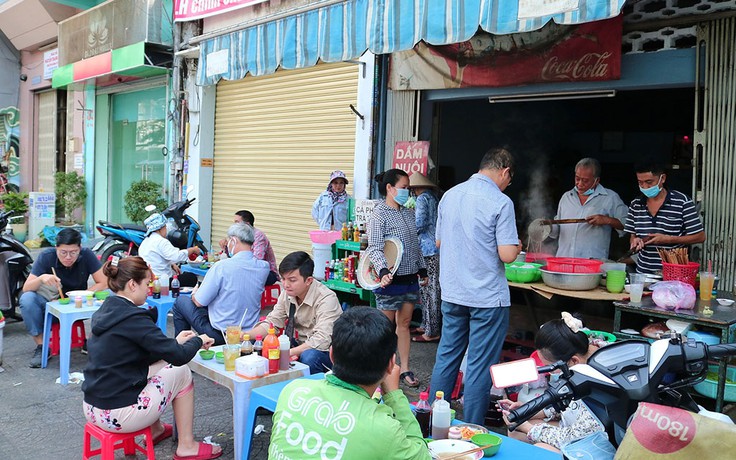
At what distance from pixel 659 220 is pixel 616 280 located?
846 mm

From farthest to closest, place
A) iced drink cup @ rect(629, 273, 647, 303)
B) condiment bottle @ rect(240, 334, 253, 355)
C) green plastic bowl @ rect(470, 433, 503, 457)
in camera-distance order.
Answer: iced drink cup @ rect(629, 273, 647, 303) < condiment bottle @ rect(240, 334, 253, 355) < green plastic bowl @ rect(470, 433, 503, 457)

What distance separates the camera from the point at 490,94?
684 cm

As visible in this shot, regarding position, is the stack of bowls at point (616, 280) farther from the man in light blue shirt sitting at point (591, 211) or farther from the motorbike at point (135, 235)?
the motorbike at point (135, 235)

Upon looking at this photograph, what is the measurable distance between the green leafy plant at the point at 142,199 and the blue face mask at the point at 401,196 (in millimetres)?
7992

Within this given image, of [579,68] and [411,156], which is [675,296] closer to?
[579,68]

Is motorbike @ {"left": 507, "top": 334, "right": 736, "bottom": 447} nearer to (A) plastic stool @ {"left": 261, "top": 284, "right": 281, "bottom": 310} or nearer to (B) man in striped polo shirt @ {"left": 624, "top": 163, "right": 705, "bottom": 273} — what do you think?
(B) man in striped polo shirt @ {"left": 624, "top": 163, "right": 705, "bottom": 273}

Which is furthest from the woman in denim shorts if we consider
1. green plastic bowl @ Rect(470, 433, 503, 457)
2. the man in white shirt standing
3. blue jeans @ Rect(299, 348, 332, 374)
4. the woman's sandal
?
green plastic bowl @ Rect(470, 433, 503, 457)

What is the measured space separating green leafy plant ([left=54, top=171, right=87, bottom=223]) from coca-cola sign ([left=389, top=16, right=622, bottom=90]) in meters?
10.9

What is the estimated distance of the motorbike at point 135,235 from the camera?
9.28m

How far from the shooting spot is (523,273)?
5199mm

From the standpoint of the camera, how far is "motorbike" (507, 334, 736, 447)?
1710 mm

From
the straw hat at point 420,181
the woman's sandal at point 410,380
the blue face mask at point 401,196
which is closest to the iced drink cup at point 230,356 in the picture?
the woman's sandal at point 410,380

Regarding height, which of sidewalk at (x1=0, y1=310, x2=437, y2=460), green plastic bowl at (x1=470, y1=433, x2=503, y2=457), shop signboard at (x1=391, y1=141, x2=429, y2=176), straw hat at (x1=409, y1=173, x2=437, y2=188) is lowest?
sidewalk at (x1=0, y1=310, x2=437, y2=460)

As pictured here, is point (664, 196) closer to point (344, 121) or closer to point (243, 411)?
point (243, 411)
